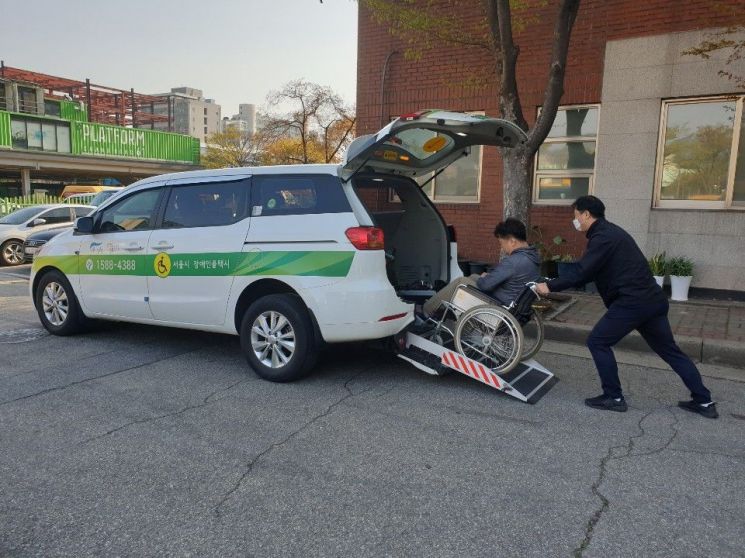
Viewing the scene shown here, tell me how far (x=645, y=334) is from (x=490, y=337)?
1.21 m

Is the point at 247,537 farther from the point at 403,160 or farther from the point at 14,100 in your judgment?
the point at 14,100

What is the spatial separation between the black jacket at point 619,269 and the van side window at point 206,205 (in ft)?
9.43

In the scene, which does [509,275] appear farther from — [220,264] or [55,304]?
[55,304]

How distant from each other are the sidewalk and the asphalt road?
0.70 meters

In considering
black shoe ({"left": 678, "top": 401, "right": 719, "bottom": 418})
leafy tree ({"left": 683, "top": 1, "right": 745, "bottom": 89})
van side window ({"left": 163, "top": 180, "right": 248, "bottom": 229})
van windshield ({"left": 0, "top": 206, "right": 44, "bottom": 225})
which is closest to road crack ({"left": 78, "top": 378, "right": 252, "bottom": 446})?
van side window ({"left": 163, "top": 180, "right": 248, "bottom": 229})

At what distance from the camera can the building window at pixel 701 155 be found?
886cm

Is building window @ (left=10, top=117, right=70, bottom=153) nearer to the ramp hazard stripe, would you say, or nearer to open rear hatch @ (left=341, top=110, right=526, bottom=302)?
open rear hatch @ (left=341, top=110, right=526, bottom=302)

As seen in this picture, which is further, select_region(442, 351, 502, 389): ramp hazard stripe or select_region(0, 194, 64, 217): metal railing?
select_region(0, 194, 64, 217): metal railing

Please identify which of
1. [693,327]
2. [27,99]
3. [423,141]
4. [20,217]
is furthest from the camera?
[27,99]

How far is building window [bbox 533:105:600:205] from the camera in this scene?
9961 mm

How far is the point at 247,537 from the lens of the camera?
2811 millimetres

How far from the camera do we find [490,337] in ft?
16.5

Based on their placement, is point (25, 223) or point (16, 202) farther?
point (16, 202)

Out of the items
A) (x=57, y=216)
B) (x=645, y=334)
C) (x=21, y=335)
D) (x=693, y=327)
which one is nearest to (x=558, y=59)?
(x=693, y=327)
